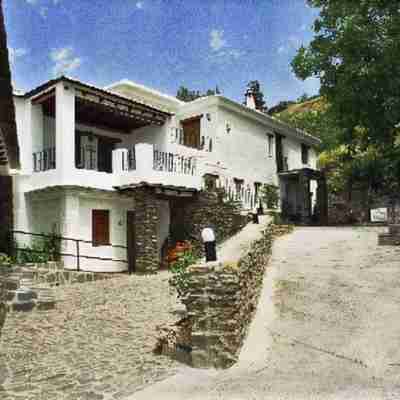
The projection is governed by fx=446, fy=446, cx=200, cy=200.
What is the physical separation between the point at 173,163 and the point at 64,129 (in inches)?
171

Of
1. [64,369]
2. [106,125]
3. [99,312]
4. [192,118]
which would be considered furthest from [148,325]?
[192,118]

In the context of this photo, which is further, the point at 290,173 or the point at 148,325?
the point at 290,173

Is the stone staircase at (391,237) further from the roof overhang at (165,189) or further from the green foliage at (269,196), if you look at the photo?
the green foliage at (269,196)

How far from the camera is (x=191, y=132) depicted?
22.2m

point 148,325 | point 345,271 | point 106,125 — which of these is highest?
point 106,125

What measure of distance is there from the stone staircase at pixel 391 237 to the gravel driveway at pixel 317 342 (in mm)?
1928

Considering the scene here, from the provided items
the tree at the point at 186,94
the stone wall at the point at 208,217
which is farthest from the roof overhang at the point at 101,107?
the tree at the point at 186,94

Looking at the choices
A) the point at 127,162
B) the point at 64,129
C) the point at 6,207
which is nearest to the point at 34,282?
the point at 6,207

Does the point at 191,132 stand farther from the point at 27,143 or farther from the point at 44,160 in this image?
the point at 27,143

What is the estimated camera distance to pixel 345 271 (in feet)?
34.3

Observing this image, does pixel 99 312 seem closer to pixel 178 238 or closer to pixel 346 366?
pixel 346 366

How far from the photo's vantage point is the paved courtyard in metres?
5.49

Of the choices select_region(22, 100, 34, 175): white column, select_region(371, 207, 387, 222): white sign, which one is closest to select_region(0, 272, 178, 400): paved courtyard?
select_region(22, 100, 34, 175): white column

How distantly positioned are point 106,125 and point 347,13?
1096 centimetres
